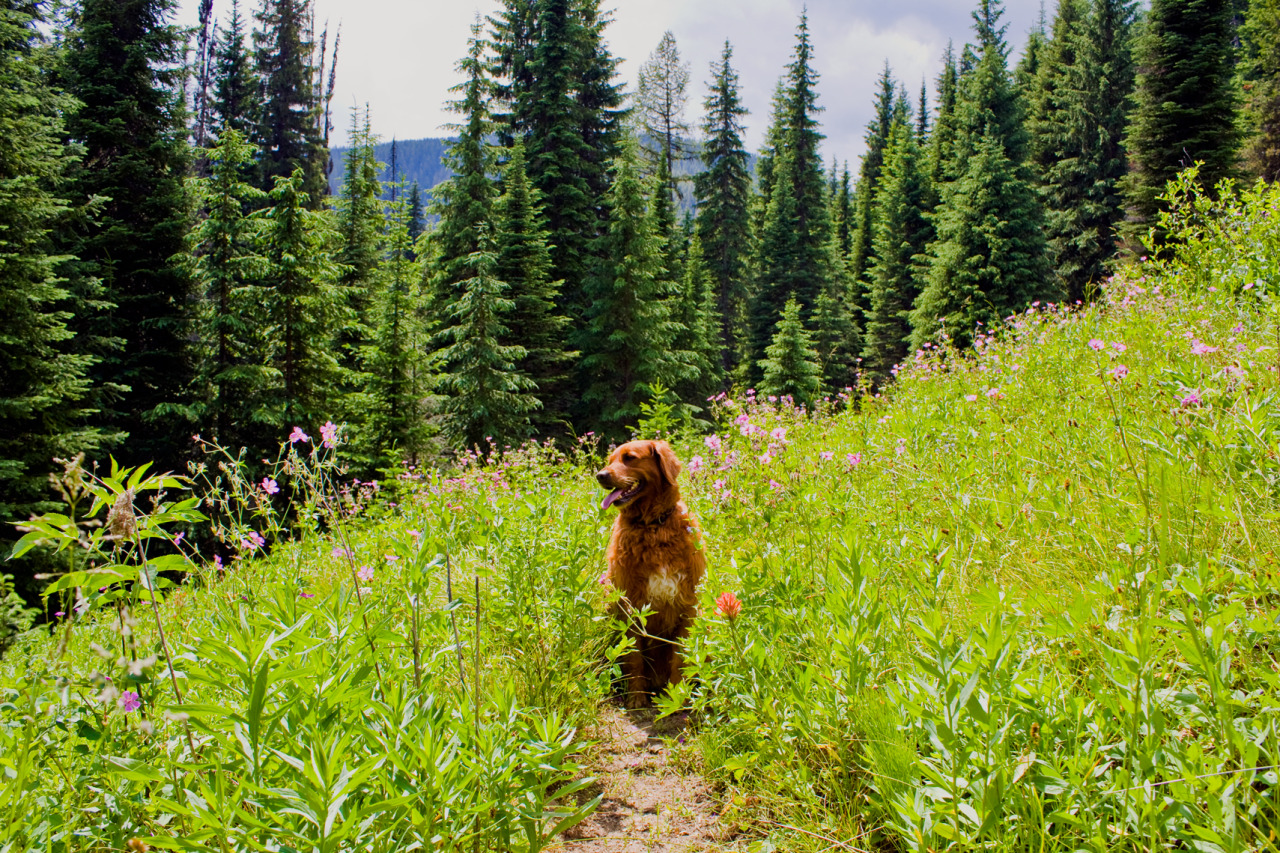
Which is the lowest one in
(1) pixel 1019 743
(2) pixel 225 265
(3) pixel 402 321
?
(1) pixel 1019 743

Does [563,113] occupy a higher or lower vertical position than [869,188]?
lower

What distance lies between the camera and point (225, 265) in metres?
14.0

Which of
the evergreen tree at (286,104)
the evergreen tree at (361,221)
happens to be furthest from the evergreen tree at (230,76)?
the evergreen tree at (361,221)

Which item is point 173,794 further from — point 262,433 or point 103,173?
point 103,173

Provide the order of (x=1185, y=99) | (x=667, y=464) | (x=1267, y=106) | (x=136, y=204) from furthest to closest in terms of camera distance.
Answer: (x=1267, y=106), (x=1185, y=99), (x=136, y=204), (x=667, y=464)

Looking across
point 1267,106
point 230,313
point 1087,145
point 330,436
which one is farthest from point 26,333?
point 1087,145

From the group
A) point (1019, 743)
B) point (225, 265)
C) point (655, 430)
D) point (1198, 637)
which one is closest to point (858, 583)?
point (1019, 743)

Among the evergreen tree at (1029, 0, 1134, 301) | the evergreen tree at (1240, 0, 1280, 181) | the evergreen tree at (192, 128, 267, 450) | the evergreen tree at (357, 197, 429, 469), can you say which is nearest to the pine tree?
the evergreen tree at (357, 197, 429, 469)

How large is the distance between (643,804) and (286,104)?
3544cm

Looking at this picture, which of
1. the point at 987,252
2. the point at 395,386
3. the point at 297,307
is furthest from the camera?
the point at 987,252

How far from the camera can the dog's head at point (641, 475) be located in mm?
3469

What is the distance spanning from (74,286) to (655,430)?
14.2 m

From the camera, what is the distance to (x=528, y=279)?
17594 mm

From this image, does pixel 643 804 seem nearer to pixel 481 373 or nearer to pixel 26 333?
pixel 26 333
